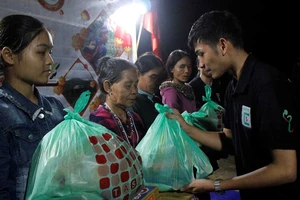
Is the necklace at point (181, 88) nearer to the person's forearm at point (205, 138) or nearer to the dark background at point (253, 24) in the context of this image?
the person's forearm at point (205, 138)

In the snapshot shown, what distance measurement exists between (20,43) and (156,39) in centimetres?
341

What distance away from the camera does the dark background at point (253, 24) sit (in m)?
7.79

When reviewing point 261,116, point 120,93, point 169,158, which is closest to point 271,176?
point 261,116

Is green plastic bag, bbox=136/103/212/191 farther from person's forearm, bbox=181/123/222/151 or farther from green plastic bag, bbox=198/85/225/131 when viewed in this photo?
green plastic bag, bbox=198/85/225/131

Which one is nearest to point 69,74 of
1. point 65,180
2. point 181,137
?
point 181,137

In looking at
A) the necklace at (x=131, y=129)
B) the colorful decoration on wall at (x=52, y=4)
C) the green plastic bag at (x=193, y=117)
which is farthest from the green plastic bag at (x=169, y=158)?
the colorful decoration on wall at (x=52, y=4)

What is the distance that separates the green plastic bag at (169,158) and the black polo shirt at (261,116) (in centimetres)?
25

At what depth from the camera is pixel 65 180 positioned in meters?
0.90

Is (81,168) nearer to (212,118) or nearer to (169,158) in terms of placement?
(169,158)

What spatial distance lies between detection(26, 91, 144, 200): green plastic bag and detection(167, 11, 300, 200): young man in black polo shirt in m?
0.57

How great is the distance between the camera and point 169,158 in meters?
1.43

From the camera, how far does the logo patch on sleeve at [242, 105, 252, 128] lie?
57.3 inches

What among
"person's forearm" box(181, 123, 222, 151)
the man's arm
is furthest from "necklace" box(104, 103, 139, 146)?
the man's arm

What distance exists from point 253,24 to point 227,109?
8.66 meters
